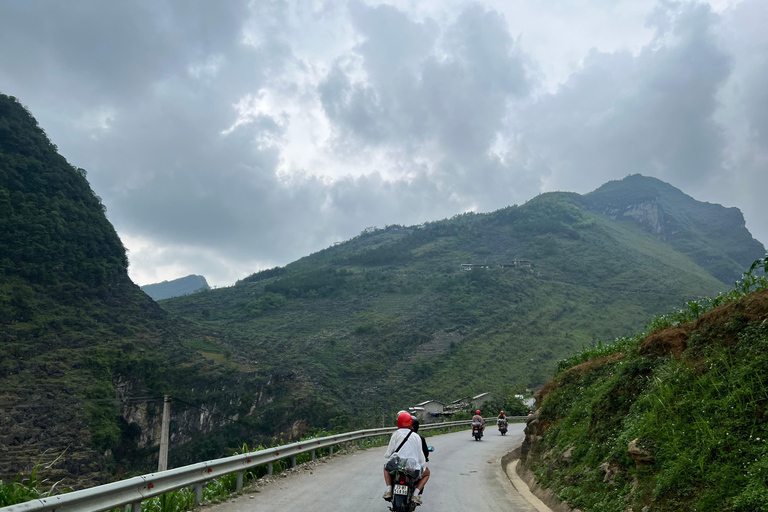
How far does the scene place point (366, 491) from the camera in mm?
9805

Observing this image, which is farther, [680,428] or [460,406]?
[460,406]

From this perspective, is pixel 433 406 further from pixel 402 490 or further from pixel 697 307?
pixel 402 490

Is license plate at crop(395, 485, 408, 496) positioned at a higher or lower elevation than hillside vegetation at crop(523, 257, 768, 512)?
lower

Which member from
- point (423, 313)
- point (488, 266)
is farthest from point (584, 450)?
point (488, 266)

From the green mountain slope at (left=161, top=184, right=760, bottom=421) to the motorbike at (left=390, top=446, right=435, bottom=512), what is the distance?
58.0m

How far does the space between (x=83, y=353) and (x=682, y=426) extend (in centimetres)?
6266

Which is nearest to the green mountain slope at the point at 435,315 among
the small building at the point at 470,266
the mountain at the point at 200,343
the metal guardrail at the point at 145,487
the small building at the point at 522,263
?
the mountain at the point at 200,343

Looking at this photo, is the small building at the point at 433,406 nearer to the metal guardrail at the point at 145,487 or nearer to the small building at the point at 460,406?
the small building at the point at 460,406

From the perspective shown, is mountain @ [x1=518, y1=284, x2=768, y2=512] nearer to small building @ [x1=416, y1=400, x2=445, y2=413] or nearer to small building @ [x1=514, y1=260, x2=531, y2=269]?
small building @ [x1=416, y1=400, x2=445, y2=413]

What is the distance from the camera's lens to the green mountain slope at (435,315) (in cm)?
8300

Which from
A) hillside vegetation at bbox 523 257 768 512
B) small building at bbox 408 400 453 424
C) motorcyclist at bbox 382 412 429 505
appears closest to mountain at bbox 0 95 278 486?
small building at bbox 408 400 453 424

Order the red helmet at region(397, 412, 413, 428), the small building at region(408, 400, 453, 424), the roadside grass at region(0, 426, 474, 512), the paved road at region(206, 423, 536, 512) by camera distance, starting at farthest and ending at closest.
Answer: the small building at region(408, 400, 453, 424) < the paved road at region(206, 423, 536, 512) < the red helmet at region(397, 412, 413, 428) < the roadside grass at region(0, 426, 474, 512)

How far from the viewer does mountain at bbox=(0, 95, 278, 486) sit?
4309 centimetres

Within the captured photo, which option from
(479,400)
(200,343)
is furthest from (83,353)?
(479,400)
